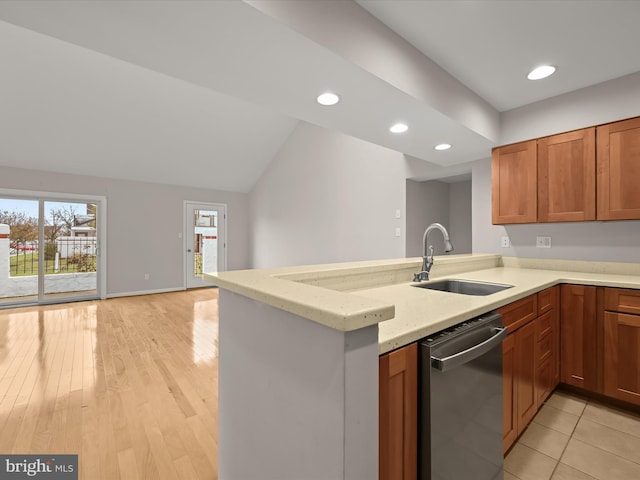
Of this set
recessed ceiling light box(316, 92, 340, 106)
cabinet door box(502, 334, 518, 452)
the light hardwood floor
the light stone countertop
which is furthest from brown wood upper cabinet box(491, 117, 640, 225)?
the light hardwood floor

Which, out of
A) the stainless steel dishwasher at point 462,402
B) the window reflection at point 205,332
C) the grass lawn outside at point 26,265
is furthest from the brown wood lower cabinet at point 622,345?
the grass lawn outside at point 26,265

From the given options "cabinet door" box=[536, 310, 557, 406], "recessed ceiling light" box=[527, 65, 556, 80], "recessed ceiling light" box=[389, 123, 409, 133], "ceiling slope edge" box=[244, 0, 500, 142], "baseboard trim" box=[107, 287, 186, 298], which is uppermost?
"recessed ceiling light" box=[527, 65, 556, 80]

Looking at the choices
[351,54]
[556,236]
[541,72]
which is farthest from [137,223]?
[556,236]

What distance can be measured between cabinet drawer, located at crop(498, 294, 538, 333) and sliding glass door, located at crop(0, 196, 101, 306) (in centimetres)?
635

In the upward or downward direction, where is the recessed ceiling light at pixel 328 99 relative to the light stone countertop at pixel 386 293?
upward

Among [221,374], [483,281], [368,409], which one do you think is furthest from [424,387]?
[483,281]

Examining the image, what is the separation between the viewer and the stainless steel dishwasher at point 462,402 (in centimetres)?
94

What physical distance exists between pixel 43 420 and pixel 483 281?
9.91 ft

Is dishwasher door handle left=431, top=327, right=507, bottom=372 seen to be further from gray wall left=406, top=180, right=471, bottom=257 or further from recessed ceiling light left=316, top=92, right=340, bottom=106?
gray wall left=406, top=180, right=471, bottom=257

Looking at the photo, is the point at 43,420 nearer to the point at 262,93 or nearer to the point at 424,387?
the point at 424,387

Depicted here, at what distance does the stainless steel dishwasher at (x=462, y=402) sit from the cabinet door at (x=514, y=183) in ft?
6.22

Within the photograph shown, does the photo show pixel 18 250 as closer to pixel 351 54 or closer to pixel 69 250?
pixel 69 250

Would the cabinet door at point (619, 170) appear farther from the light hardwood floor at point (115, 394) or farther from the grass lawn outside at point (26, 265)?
the grass lawn outside at point (26, 265)

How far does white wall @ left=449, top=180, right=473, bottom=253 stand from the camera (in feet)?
15.5
